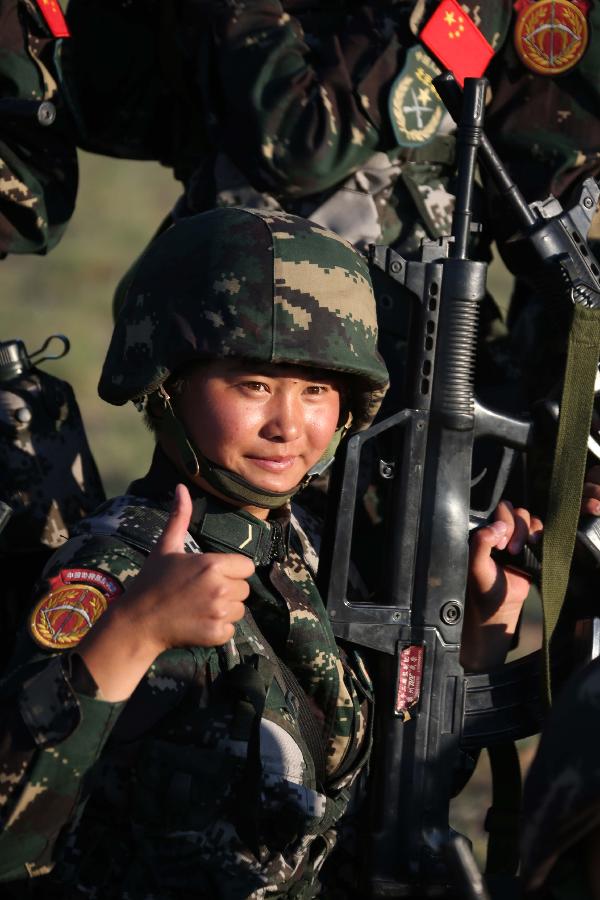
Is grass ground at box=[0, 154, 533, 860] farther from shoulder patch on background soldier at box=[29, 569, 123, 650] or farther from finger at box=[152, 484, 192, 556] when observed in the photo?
finger at box=[152, 484, 192, 556]

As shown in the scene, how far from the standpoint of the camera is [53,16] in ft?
13.4

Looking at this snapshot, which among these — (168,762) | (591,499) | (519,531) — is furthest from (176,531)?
(591,499)

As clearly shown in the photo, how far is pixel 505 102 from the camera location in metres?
4.17

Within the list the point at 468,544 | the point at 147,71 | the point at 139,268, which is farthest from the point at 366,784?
the point at 147,71

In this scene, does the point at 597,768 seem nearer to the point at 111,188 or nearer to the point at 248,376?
the point at 248,376

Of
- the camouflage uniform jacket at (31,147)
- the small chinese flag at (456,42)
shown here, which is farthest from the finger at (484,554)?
the camouflage uniform jacket at (31,147)

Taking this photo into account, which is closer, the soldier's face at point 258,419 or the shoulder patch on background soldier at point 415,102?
the soldier's face at point 258,419

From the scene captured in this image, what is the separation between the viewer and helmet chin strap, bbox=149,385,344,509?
10.2ft

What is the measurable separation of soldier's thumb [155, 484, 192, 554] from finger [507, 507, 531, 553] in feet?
3.99

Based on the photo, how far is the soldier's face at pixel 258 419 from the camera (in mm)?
3064

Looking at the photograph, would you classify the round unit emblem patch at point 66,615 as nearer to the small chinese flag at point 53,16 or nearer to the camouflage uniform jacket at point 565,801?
the camouflage uniform jacket at point 565,801

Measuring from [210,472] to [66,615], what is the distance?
1.62ft

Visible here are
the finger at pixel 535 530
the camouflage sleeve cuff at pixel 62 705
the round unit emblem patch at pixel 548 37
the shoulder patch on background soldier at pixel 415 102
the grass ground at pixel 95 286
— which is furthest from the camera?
the grass ground at pixel 95 286

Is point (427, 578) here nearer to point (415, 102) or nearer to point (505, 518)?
point (505, 518)
